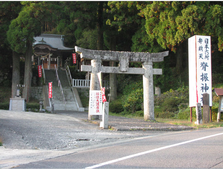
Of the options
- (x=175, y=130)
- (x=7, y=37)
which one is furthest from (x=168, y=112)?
(x=7, y=37)

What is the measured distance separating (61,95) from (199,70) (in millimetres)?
15638

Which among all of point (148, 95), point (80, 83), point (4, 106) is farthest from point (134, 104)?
point (4, 106)

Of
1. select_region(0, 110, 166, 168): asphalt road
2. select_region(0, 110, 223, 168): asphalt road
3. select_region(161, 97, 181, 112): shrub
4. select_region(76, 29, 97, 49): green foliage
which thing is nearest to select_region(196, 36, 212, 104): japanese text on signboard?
select_region(0, 110, 166, 168): asphalt road

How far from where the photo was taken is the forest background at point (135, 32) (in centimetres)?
1855

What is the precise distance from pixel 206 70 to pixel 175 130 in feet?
14.7

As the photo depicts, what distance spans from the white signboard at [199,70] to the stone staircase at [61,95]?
12864 mm

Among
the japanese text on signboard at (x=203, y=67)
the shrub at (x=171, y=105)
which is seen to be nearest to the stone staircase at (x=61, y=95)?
the shrub at (x=171, y=105)

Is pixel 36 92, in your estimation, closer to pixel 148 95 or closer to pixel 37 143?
pixel 148 95

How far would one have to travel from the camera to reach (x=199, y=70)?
45.4 ft

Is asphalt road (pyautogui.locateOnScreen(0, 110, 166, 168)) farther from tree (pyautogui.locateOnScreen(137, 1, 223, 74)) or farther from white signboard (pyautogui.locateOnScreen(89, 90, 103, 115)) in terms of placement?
tree (pyautogui.locateOnScreen(137, 1, 223, 74))

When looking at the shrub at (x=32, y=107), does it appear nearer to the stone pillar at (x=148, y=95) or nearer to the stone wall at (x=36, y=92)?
the stone wall at (x=36, y=92)

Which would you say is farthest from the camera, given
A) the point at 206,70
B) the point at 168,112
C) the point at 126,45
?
the point at 126,45

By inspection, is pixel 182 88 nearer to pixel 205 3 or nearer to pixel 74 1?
pixel 205 3

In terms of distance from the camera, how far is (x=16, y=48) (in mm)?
22906
